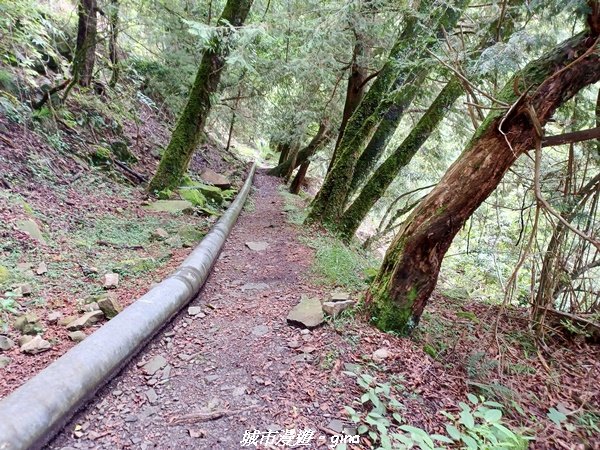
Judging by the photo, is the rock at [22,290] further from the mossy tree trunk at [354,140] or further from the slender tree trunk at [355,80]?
the slender tree trunk at [355,80]

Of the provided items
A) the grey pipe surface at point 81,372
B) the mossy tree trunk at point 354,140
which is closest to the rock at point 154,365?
the grey pipe surface at point 81,372

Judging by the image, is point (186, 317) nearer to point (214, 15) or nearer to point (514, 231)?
point (514, 231)

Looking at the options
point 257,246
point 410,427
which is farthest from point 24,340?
point 257,246

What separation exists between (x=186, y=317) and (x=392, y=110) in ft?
17.8

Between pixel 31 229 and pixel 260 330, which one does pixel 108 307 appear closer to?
pixel 260 330

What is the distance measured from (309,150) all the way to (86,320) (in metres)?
11.9

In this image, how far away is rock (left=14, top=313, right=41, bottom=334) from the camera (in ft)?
9.71

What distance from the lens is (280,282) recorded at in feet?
15.1

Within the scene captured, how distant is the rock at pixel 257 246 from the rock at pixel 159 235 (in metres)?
1.32

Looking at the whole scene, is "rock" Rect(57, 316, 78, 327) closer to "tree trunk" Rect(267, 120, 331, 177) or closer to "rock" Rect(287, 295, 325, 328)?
"rock" Rect(287, 295, 325, 328)

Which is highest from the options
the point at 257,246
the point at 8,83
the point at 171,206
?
the point at 8,83

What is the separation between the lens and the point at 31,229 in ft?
14.3

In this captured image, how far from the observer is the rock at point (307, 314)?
11.0 ft

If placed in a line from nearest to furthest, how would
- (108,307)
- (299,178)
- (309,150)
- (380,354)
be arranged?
(380,354) < (108,307) < (299,178) < (309,150)
